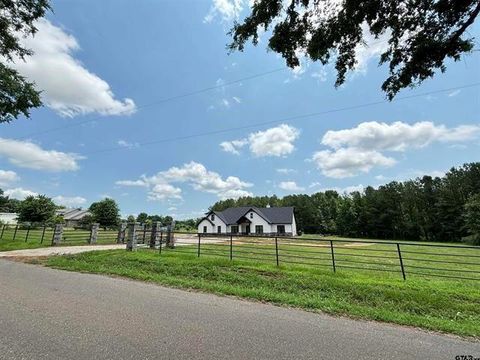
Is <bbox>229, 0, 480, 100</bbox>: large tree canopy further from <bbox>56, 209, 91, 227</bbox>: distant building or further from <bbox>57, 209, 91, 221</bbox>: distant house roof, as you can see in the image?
<bbox>57, 209, 91, 221</bbox>: distant house roof

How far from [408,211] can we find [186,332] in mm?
62160

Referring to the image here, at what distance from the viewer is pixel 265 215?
164ft

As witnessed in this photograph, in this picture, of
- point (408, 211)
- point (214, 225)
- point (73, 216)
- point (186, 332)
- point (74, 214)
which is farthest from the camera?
point (74, 214)

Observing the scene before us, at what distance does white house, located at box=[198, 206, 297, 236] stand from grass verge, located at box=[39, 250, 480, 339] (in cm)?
3822

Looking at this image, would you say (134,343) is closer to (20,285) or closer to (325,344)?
(325,344)

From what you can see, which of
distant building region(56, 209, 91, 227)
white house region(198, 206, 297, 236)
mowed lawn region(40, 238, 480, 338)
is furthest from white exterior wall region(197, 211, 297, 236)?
mowed lawn region(40, 238, 480, 338)

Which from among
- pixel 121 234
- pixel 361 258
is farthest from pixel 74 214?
pixel 361 258

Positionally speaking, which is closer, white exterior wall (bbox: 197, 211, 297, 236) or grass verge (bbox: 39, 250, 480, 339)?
grass verge (bbox: 39, 250, 480, 339)

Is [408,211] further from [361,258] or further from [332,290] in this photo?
[332,290]

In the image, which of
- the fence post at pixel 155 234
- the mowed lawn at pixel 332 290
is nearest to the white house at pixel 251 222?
the fence post at pixel 155 234

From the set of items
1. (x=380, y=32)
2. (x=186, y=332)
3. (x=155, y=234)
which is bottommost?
(x=186, y=332)

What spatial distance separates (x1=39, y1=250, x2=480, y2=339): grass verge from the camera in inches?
204

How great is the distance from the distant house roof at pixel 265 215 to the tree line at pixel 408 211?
823 inches

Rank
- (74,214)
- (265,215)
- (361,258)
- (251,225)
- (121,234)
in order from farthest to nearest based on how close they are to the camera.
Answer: (74,214) → (265,215) → (251,225) → (121,234) → (361,258)
